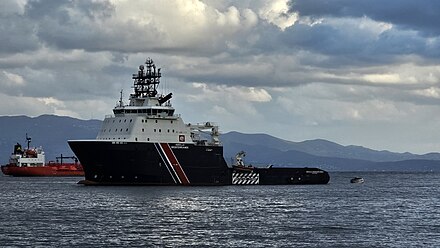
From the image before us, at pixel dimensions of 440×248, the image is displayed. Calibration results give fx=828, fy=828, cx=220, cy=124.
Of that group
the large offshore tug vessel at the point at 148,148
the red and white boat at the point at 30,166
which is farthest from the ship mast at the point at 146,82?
the red and white boat at the point at 30,166

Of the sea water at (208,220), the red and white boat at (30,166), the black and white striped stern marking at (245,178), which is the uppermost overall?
the red and white boat at (30,166)

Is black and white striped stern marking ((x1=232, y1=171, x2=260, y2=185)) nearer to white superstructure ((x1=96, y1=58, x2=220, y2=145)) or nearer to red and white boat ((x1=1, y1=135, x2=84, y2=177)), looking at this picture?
white superstructure ((x1=96, y1=58, x2=220, y2=145))

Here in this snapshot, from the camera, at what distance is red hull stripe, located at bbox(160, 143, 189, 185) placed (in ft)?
306

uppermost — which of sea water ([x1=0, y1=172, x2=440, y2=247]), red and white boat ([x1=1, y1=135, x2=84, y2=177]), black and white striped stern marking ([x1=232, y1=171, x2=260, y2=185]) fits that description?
red and white boat ([x1=1, y1=135, x2=84, y2=177])

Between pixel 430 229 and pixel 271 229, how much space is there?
451 inches

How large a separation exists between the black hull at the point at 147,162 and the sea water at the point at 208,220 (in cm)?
222

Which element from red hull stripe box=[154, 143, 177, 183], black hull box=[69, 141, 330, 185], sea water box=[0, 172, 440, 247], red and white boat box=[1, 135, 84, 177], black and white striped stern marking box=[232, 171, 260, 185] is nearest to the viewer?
sea water box=[0, 172, 440, 247]

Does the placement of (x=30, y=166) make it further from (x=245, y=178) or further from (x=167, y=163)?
(x=167, y=163)

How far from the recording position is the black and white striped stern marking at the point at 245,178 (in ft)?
347

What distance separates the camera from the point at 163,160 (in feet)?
307

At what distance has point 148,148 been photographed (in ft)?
303

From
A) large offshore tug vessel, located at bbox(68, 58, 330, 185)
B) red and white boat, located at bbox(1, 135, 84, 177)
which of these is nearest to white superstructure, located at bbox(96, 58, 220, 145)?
large offshore tug vessel, located at bbox(68, 58, 330, 185)

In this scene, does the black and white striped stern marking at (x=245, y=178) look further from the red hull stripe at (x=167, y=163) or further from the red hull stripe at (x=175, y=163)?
the red hull stripe at (x=167, y=163)

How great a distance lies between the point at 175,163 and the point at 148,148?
4.01 m
